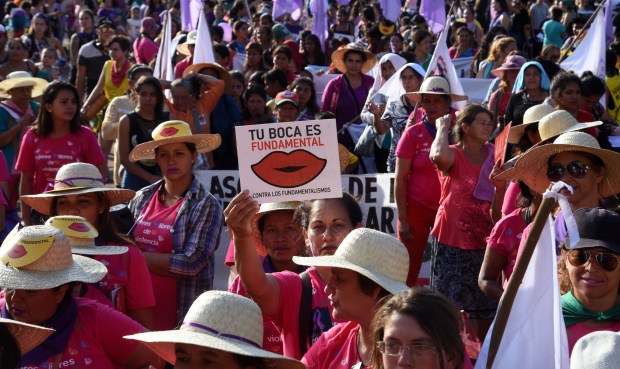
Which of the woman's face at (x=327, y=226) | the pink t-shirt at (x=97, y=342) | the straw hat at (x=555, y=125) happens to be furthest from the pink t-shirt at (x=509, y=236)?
the pink t-shirt at (x=97, y=342)

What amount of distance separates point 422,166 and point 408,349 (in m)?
4.70

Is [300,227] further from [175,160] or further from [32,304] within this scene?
[175,160]

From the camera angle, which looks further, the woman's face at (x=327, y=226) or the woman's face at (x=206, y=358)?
the woman's face at (x=327, y=226)

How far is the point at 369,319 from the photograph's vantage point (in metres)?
4.18

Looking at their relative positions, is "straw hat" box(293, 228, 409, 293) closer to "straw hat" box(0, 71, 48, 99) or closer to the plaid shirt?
the plaid shirt

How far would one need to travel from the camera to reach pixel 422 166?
27.0 feet

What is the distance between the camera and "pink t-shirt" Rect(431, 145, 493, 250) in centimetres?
750

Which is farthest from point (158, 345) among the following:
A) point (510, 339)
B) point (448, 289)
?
point (448, 289)

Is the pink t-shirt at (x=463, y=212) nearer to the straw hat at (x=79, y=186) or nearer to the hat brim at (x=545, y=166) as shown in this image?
the hat brim at (x=545, y=166)

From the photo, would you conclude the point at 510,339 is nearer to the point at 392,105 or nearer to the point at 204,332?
the point at 204,332

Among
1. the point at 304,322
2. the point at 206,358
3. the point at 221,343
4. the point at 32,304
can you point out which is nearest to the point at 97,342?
the point at 32,304

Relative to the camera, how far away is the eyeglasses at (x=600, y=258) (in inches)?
169

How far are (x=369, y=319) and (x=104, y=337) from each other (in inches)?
42.7

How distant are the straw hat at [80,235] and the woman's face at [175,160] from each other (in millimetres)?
1251
